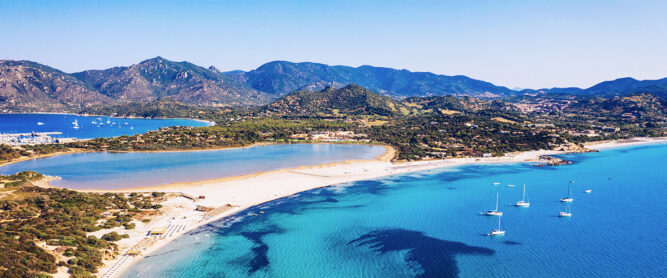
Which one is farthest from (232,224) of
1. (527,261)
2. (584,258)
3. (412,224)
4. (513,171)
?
(513,171)

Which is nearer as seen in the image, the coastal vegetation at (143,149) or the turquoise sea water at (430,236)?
the coastal vegetation at (143,149)

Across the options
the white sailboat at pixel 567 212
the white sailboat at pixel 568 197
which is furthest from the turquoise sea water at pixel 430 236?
the white sailboat at pixel 568 197

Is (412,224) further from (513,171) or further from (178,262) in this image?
(513,171)

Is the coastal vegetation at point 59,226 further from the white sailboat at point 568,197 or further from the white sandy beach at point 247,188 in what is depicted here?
the white sailboat at point 568,197

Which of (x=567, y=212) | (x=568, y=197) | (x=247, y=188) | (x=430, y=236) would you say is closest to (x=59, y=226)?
(x=247, y=188)

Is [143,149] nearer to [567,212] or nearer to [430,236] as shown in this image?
[430,236]
